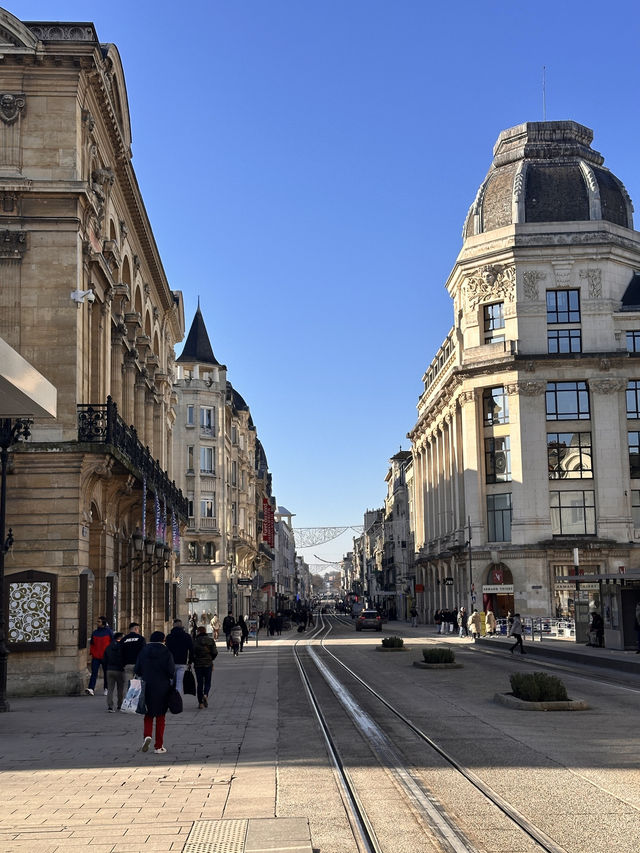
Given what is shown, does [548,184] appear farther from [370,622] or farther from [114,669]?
[114,669]

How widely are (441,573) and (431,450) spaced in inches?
481

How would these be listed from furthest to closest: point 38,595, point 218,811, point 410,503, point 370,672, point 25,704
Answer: point 410,503
point 370,672
point 38,595
point 25,704
point 218,811

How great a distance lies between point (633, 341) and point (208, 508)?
31.3 m

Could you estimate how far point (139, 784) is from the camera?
11633mm

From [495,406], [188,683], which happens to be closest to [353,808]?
[188,683]

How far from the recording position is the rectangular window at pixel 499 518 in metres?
69.8

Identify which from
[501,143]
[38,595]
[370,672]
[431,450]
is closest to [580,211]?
[501,143]

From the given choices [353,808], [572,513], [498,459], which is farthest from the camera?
[498,459]

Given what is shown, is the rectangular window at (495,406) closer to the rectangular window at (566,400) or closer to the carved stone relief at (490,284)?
the rectangular window at (566,400)

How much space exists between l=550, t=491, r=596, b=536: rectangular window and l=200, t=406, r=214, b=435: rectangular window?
2414 cm

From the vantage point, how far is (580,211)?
7050 centimetres

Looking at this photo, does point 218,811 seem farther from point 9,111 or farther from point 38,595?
point 9,111

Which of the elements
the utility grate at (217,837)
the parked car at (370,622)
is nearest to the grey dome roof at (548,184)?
the parked car at (370,622)

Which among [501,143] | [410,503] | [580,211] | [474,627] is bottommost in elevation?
[474,627]
